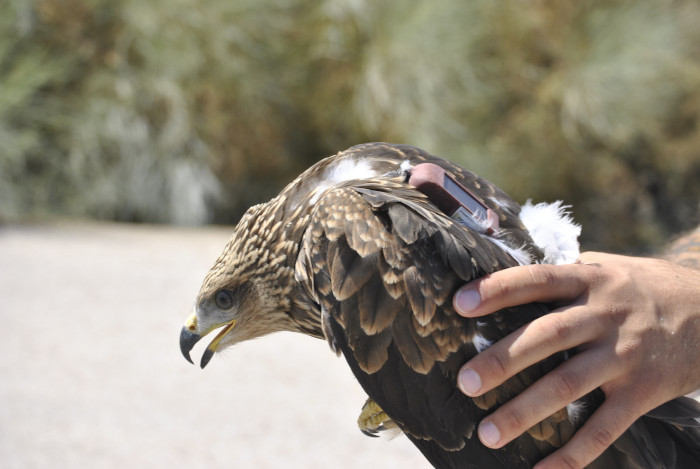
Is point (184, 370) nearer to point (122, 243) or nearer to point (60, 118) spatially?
point (122, 243)

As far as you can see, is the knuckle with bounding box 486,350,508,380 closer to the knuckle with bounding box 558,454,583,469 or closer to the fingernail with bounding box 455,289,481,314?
the fingernail with bounding box 455,289,481,314

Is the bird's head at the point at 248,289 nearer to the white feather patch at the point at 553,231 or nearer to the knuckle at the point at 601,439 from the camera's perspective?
the white feather patch at the point at 553,231

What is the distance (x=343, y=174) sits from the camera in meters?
2.49

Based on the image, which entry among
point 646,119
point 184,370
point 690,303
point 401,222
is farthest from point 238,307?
point 646,119

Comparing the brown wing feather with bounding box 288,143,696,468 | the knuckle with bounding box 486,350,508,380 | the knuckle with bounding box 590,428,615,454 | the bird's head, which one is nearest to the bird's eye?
the bird's head

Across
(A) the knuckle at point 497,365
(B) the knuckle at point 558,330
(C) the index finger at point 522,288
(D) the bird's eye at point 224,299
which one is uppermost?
(D) the bird's eye at point 224,299

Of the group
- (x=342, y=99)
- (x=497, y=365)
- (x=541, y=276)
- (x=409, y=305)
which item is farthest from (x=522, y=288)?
(x=342, y=99)

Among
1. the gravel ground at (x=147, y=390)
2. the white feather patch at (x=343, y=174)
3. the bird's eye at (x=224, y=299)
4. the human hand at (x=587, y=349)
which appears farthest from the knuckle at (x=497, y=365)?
the gravel ground at (x=147, y=390)

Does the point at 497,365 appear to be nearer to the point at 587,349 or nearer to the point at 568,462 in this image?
the point at 587,349

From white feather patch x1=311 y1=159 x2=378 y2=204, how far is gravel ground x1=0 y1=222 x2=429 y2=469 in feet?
3.25

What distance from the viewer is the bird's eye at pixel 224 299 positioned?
2.66 meters

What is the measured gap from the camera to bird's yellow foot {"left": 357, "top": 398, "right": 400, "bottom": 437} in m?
2.50

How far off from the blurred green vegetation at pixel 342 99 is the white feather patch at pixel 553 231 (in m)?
9.59

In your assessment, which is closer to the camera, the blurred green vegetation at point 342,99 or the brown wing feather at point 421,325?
the brown wing feather at point 421,325
